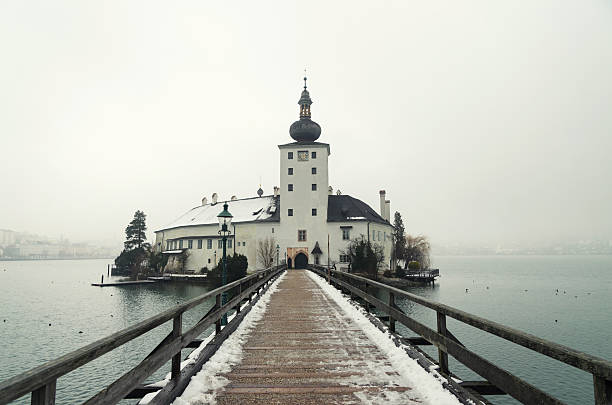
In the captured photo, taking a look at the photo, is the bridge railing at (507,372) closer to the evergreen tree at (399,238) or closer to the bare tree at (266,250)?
the bare tree at (266,250)

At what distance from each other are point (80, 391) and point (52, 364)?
13919mm

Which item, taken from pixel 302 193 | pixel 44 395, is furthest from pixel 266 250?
pixel 44 395

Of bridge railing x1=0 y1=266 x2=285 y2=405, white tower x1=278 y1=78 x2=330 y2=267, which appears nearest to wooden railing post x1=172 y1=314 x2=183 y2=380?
bridge railing x1=0 y1=266 x2=285 y2=405

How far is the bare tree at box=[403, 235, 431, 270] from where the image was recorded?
7014 centimetres

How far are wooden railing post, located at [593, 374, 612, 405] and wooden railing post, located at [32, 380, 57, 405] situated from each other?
135 inches

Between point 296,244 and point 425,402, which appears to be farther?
point 296,244

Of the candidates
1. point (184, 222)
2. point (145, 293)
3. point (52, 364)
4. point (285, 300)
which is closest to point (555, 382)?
point (285, 300)

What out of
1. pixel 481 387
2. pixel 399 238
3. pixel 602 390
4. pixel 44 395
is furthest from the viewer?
pixel 399 238

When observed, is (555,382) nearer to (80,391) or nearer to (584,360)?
(584,360)

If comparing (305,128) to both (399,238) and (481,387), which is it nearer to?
(399,238)

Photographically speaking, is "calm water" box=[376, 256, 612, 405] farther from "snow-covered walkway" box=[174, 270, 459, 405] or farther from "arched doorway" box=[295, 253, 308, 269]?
"arched doorway" box=[295, 253, 308, 269]

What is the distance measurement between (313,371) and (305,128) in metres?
49.2

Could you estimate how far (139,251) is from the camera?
67.4 metres

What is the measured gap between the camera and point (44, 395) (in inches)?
89.7
